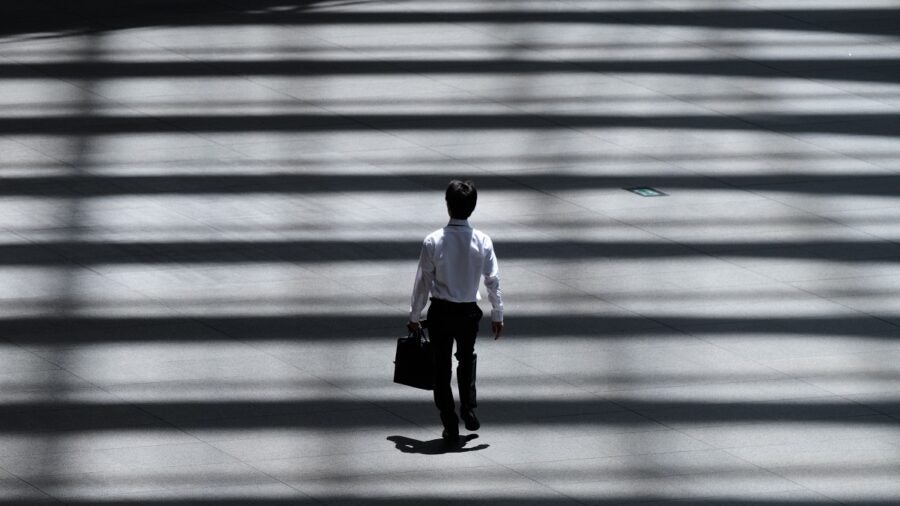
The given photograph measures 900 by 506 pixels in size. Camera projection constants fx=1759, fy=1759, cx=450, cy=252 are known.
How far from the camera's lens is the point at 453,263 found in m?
9.84

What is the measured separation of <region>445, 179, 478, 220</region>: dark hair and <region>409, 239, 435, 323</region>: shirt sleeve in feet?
0.80

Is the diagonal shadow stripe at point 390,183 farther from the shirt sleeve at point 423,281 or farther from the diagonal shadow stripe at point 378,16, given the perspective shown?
the shirt sleeve at point 423,281

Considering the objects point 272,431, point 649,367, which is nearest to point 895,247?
point 649,367

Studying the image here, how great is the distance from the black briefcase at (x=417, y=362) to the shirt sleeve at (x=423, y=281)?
0.13 meters

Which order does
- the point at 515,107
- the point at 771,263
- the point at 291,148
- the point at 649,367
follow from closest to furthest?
the point at 649,367, the point at 771,263, the point at 291,148, the point at 515,107

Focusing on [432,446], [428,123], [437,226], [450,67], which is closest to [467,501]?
[432,446]

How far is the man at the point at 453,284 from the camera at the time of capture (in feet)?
32.2

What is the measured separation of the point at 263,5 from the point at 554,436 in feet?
39.8

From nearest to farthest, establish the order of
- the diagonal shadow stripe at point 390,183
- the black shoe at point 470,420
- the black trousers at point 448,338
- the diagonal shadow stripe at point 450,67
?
1. the black trousers at point 448,338
2. the black shoe at point 470,420
3. the diagonal shadow stripe at point 390,183
4. the diagonal shadow stripe at point 450,67

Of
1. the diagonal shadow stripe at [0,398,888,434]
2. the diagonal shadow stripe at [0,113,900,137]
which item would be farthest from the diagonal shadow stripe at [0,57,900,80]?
the diagonal shadow stripe at [0,398,888,434]

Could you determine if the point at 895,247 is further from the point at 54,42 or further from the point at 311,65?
the point at 54,42

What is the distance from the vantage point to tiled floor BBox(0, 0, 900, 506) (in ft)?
32.6

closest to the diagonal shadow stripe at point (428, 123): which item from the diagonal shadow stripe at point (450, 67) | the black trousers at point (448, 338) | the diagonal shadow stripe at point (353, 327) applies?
the diagonal shadow stripe at point (450, 67)

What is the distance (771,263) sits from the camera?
13.7 metres
